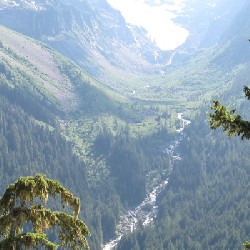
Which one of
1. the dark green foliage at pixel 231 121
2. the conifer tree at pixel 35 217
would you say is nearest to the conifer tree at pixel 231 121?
the dark green foliage at pixel 231 121

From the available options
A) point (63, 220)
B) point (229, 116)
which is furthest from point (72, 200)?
point (229, 116)

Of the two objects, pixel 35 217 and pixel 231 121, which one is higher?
pixel 231 121

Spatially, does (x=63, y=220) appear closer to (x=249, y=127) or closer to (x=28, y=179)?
(x=28, y=179)

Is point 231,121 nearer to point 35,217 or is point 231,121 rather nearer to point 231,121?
point 231,121

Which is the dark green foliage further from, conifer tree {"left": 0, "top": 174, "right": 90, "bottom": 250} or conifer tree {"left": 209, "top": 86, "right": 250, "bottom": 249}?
conifer tree {"left": 0, "top": 174, "right": 90, "bottom": 250}

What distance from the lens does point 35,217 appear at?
2414cm

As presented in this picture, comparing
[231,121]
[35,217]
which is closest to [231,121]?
[231,121]

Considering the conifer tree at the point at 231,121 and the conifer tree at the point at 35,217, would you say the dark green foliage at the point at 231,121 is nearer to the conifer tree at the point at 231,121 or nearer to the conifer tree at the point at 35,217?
the conifer tree at the point at 231,121

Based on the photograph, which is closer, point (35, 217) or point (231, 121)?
point (35, 217)

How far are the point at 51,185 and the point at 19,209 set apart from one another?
1.85 meters

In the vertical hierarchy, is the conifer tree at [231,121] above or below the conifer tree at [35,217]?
above

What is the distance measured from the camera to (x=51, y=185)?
24.5 meters

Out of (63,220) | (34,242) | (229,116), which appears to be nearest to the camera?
(34,242)

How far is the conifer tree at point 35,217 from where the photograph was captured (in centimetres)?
2317
